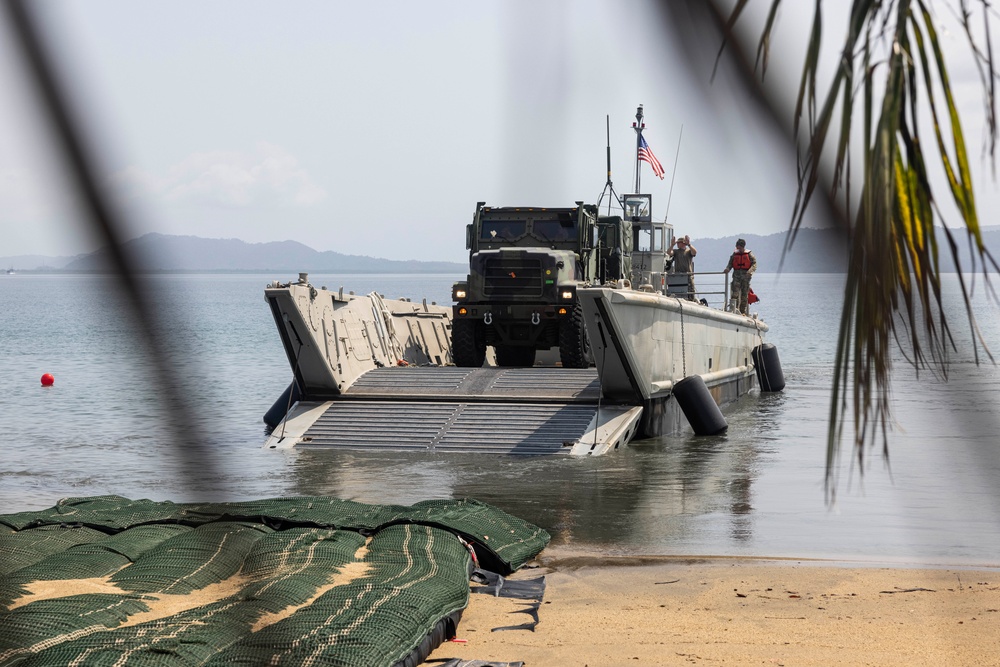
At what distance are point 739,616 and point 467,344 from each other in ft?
35.5

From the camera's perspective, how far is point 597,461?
1430 centimetres

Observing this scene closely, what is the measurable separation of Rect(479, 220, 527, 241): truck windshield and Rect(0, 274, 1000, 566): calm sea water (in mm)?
3306

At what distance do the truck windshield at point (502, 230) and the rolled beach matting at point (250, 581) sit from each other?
8.58m

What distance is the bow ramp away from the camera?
14.6 metres

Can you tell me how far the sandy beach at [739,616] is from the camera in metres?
6.33

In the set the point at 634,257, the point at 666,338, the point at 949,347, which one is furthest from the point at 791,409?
the point at 949,347

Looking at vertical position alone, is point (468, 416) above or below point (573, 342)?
below

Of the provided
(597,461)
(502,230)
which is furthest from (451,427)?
(502,230)

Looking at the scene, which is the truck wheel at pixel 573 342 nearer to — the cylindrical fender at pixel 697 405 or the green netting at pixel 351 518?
the cylindrical fender at pixel 697 405

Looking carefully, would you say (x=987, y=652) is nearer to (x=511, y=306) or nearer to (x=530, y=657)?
(x=530, y=657)

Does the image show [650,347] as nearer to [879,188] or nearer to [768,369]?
[768,369]

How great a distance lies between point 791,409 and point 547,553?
1472cm

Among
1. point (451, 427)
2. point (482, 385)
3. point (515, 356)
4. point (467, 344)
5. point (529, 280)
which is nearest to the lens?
point (451, 427)

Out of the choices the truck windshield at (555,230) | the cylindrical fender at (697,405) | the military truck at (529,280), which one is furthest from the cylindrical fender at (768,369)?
the truck windshield at (555,230)
